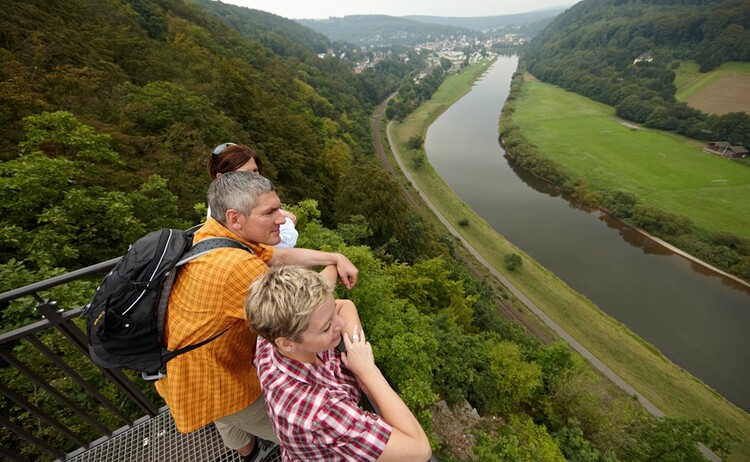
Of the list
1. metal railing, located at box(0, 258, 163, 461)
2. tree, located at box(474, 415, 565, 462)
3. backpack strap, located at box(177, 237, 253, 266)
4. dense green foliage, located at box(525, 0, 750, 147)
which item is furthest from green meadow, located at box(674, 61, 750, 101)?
metal railing, located at box(0, 258, 163, 461)

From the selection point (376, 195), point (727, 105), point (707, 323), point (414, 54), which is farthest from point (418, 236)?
point (414, 54)

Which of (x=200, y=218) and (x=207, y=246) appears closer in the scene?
(x=207, y=246)

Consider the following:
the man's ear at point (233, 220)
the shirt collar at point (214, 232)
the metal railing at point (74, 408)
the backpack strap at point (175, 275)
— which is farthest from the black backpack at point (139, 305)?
the metal railing at point (74, 408)

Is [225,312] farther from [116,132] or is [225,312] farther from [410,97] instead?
[410,97]

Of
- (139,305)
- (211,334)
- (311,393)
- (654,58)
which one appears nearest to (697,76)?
(654,58)

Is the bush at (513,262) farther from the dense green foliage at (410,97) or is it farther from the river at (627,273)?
the dense green foliage at (410,97)

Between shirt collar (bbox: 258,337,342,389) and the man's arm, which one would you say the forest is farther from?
shirt collar (bbox: 258,337,342,389)
